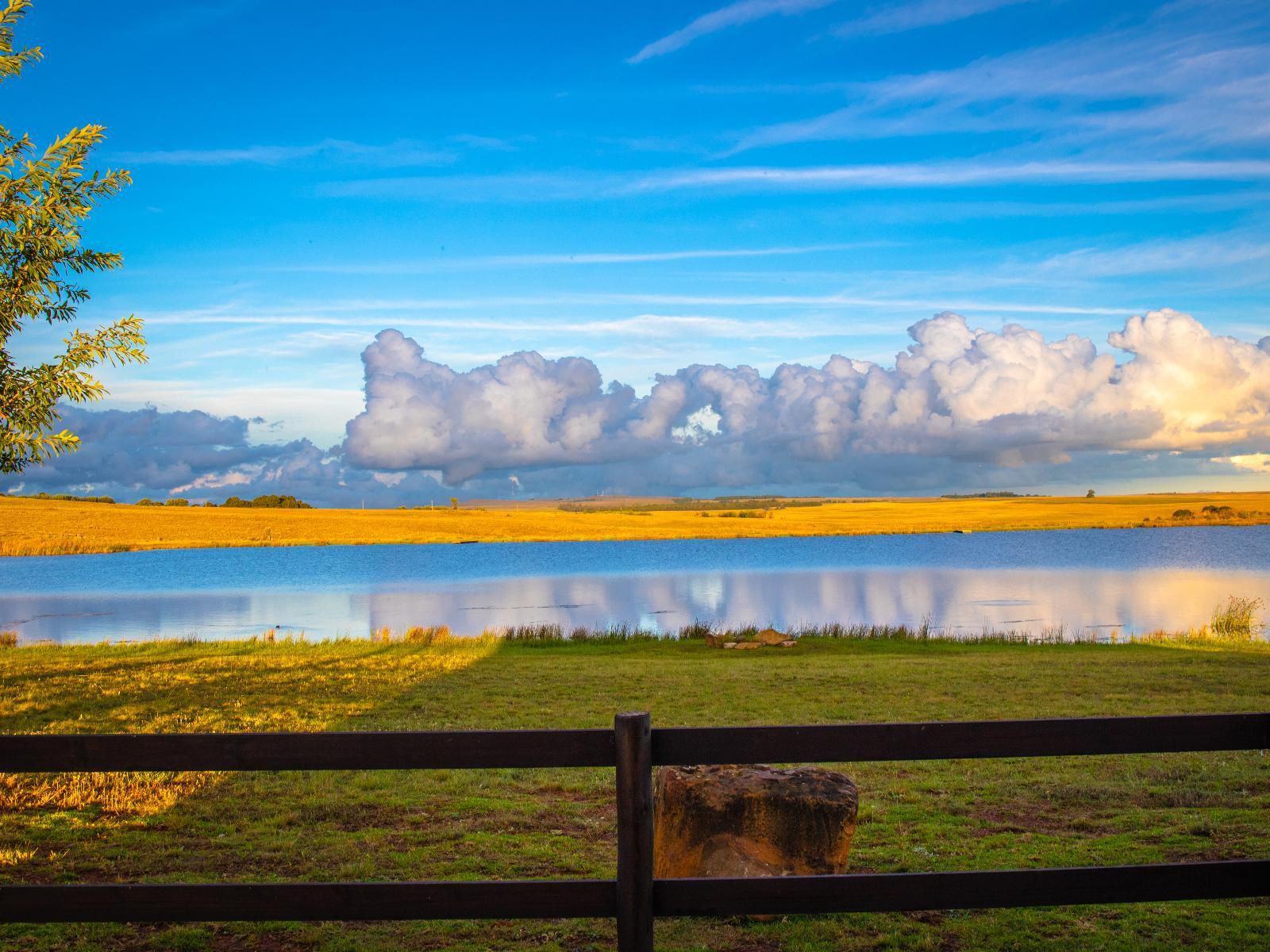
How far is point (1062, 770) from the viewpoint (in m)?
11.5

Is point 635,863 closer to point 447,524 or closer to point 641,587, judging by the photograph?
point 641,587

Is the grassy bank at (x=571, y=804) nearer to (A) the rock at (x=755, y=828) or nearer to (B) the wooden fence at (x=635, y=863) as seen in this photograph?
(A) the rock at (x=755, y=828)

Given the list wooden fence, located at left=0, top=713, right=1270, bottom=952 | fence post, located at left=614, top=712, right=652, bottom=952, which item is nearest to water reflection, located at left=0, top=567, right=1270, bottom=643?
wooden fence, located at left=0, top=713, right=1270, bottom=952

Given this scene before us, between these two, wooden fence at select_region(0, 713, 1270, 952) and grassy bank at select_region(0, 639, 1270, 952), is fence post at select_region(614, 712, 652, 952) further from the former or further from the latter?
grassy bank at select_region(0, 639, 1270, 952)

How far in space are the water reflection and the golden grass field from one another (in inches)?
2314

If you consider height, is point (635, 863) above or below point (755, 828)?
above

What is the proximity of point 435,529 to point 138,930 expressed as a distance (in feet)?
442

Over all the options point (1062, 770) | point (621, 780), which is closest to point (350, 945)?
point (621, 780)

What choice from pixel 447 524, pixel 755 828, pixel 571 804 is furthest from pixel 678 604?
pixel 447 524

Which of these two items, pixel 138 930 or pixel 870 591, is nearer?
pixel 138 930

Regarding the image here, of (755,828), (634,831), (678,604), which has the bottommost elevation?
(678,604)

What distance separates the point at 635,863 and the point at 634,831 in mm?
167

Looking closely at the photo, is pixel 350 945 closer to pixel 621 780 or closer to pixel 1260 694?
pixel 621 780

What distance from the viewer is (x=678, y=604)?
5103cm
